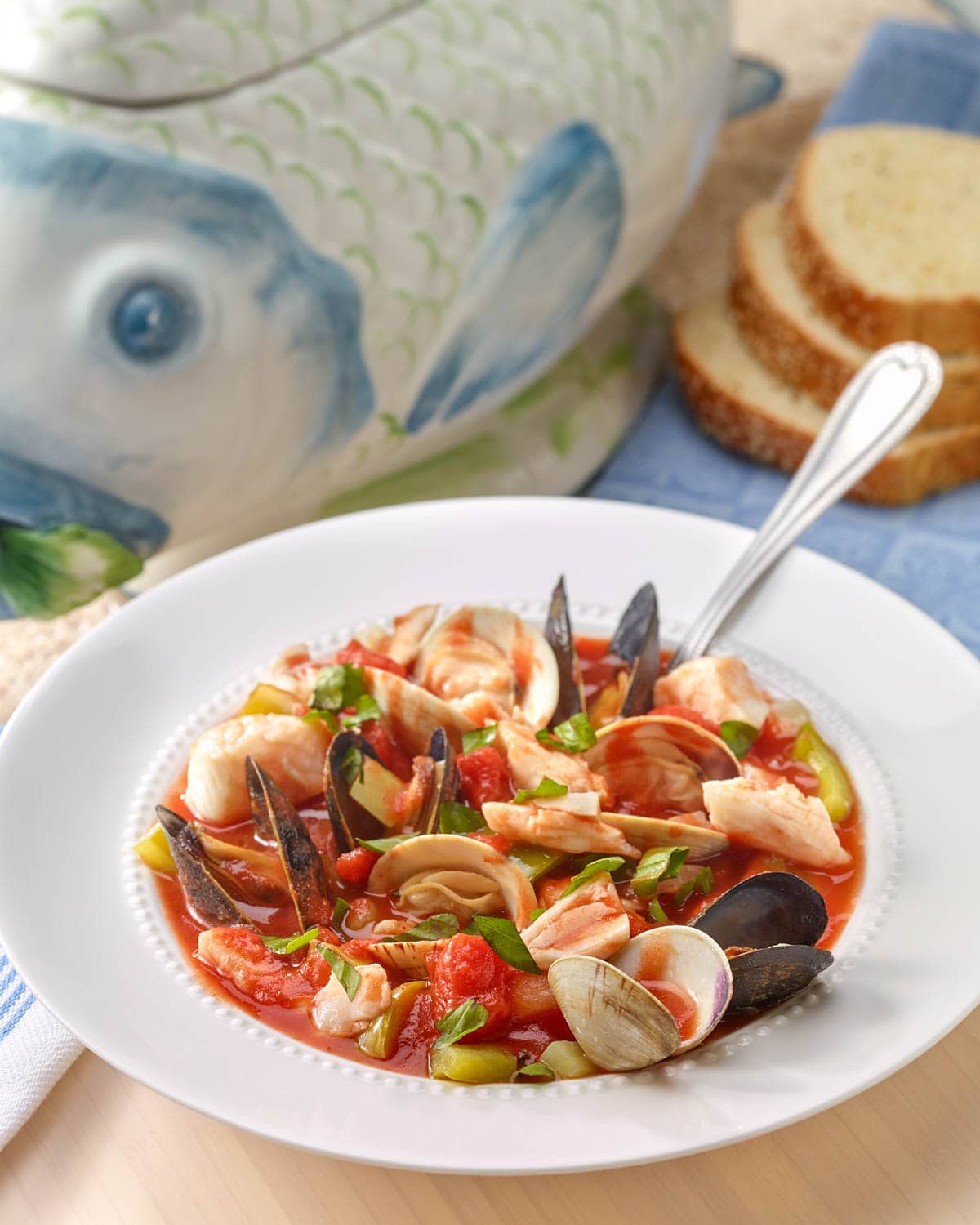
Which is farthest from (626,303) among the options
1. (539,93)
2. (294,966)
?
(294,966)

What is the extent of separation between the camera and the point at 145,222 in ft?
7.14

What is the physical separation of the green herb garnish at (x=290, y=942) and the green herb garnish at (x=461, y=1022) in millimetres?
202

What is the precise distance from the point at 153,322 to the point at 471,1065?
1.34m

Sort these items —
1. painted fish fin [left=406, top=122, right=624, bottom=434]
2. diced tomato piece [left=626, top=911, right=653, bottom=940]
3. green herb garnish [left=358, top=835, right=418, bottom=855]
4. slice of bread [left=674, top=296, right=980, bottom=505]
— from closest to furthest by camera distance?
1. diced tomato piece [left=626, top=911, right=653, bottom=940]
2. green herb garnish [left=358, top=835, right=418, bottom=855]
3. painted fish fin [left=406, top=122, right=624, bottom=434]
4. slice of bread [left=674, top=296, right=980, bottom=505]

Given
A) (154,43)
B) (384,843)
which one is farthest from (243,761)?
(154,43)

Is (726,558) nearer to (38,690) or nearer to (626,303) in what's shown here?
(38,690)

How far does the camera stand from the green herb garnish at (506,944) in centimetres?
156

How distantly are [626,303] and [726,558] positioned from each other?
136 centimetres

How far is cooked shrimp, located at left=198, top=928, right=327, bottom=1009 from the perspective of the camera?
1561 millimetres

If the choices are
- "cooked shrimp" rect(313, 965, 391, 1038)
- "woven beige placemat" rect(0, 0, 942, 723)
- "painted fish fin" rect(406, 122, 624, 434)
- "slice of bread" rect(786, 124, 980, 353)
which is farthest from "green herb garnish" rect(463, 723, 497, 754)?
"slice of bread" rect(786, 124, 980, 353)

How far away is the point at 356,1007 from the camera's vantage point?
1518 mm

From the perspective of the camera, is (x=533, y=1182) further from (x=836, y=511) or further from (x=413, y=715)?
(x=836, y=511)

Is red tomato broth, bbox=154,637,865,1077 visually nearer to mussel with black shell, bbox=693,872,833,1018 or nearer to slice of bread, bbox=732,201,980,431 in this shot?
mussel with black shell, bbox=693,872,833,1018

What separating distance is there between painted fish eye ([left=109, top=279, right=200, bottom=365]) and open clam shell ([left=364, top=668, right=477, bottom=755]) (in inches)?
27.9
